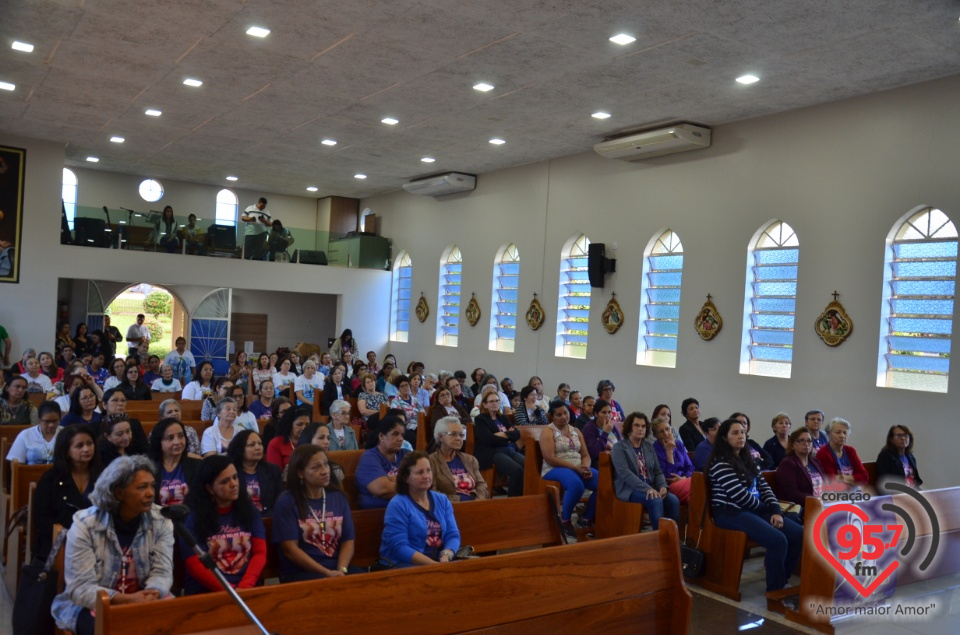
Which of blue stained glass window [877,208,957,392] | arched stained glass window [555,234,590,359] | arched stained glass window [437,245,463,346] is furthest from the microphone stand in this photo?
arched stained glass window [437,245,463,346]

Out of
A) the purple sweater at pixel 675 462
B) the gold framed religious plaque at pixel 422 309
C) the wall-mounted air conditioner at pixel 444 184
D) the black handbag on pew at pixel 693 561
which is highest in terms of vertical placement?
→ the wall-mounted air conditioner at pixel 444 184

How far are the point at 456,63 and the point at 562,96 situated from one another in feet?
5.59

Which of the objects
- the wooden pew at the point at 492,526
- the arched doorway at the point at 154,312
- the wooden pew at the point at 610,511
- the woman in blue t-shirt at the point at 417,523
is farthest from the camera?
the arched doorway at the point at 154,312

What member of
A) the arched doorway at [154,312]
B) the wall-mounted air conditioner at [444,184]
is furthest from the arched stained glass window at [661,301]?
the arched doorway at [154,312]

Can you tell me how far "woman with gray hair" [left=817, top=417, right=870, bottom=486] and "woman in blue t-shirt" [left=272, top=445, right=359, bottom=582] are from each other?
420 cm

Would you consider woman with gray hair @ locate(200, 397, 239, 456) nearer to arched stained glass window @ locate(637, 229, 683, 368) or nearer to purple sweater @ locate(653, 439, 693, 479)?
purple sweater @ locate(653, 439, 693, 479)

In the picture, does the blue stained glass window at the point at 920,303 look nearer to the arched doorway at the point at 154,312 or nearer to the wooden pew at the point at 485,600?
the wooden pew at the point at 485,600

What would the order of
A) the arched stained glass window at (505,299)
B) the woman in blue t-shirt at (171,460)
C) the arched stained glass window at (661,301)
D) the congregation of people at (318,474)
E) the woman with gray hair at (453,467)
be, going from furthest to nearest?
the arched stained glass window at (505,299) < the arched stained glass window at (661,301) < the woman with gray hair at (453,467) < the woman in blue t-shirt at (171,460) < the congregation of people at (318,474)

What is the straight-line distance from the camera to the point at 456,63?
9.03 meters

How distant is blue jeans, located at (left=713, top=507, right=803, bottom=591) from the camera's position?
5273mm

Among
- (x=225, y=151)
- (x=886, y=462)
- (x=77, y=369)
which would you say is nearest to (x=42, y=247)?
(x=225, y=151)

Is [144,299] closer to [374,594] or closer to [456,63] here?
[456,63]

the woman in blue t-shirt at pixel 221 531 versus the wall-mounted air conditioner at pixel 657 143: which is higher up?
the wall-mounted air conditioner at pixel 657 143

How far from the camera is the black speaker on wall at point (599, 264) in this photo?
41.5 ft
